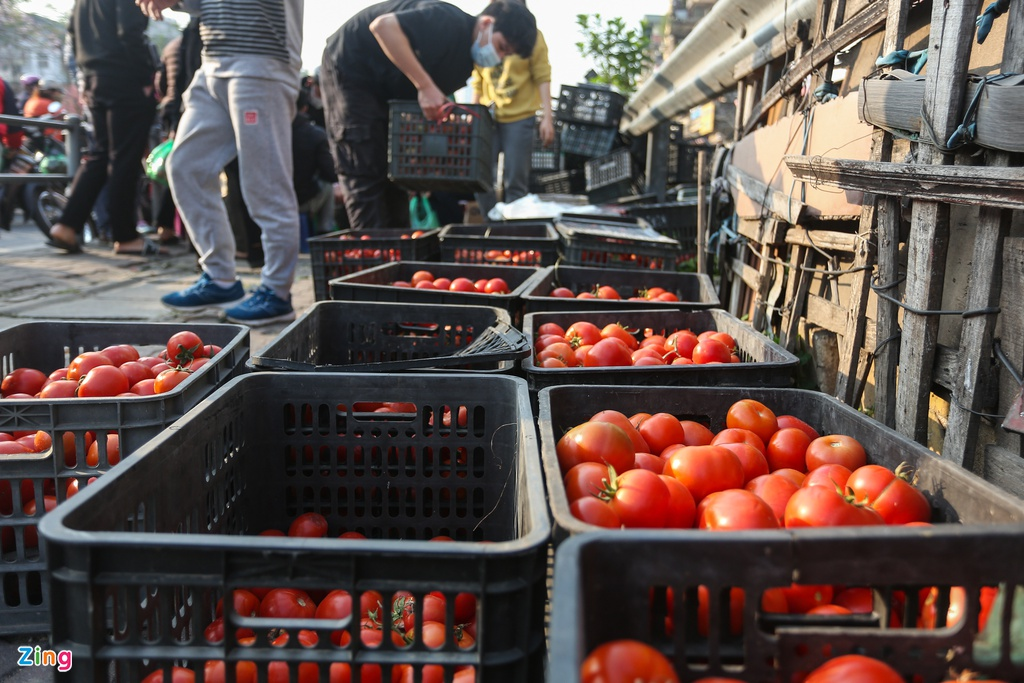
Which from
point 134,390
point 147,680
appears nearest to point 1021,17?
point 147,680

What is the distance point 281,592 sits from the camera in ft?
5.25

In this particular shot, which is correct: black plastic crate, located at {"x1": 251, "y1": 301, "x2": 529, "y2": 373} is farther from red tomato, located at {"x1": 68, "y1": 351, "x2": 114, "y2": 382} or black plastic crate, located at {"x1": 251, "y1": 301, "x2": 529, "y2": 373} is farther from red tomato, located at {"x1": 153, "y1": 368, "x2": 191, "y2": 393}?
red tomato, located at {"x1": 68, "y1": 351, "x2": 114, "y2": 382}

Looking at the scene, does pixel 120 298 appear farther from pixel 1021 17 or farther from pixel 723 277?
pixel 1021 17

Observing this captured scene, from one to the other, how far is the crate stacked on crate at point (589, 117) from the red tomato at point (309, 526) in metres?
9.90

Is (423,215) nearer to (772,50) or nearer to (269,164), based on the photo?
(269,164)

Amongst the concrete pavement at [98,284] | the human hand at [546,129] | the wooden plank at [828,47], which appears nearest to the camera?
the wooden plank at [828,47]

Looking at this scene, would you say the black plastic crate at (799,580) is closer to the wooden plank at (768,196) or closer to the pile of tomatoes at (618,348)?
the pile of tomatoes at (618,348)

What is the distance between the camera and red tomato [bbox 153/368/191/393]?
2312mm

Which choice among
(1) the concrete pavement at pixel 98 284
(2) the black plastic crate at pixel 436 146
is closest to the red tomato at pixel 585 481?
(1) the concrete pavement at pixel 98 284

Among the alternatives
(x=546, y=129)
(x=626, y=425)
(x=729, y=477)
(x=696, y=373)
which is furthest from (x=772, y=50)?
(x=729, y=477)

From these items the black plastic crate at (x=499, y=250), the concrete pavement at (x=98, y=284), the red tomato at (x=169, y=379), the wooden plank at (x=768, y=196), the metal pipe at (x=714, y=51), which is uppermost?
the metal pipe at (x=714, y=51)

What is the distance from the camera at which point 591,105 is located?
1126 centimetres

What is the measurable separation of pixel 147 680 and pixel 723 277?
15.3 feet

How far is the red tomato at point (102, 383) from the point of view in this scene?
2.33 m
